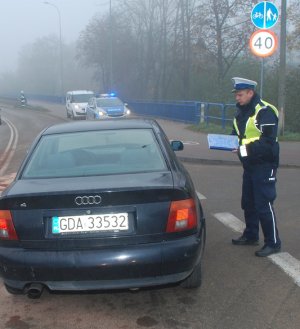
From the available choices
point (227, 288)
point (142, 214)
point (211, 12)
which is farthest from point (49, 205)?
point (211, 12)

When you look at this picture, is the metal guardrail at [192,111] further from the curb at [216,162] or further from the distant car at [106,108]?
the curb at [216,162]

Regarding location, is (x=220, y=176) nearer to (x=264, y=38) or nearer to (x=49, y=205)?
(x=264, y=38)

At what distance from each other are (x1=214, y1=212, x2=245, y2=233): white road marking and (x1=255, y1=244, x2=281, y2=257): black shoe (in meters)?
0.95

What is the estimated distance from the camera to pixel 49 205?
3572mm

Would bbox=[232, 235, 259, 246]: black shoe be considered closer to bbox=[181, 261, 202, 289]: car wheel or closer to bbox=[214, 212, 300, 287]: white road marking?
bbox=[214, 212, 300, 287]: white road marking

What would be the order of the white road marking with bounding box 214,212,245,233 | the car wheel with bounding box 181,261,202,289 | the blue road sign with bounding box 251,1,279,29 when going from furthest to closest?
1. the blue road sign with bounding box 251,1,279,29
2. the white road marking with bounding box 214,212,245,233
3. the car wheel with bounding box 181,261,202,289

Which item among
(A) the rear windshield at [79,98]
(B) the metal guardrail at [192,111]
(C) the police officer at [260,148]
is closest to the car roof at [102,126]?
(C) the police officer at [260,148]

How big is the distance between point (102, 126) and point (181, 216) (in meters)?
1.59

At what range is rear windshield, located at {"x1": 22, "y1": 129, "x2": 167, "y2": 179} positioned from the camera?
163 inches

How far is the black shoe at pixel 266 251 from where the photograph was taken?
16.3 ft

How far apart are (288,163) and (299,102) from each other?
8579 millimetres

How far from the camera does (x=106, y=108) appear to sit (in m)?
24.4

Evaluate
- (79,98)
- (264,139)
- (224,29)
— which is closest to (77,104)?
(79,98)

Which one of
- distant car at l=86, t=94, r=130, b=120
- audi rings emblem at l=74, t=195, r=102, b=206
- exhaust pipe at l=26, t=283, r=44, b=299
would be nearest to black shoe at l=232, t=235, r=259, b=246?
audi rings emblem at l=74, t=195, r=102, b=206
